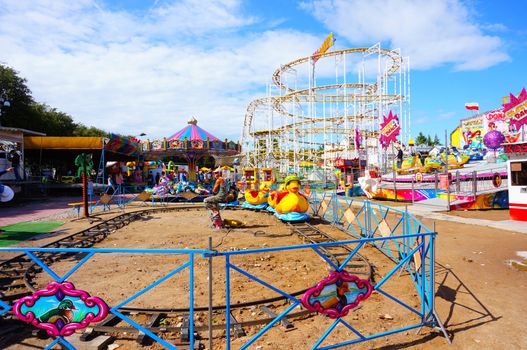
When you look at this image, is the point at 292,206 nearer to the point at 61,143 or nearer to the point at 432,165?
the point at 432,165

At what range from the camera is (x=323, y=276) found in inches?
245

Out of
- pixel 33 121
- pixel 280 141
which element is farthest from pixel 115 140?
pixel 280 141

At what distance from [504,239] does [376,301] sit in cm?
654

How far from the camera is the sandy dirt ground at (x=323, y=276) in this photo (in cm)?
394

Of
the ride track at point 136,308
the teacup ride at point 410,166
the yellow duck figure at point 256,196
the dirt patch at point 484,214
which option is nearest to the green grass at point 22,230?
the ride track at point 136,308

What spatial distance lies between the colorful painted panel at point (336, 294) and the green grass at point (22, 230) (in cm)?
966

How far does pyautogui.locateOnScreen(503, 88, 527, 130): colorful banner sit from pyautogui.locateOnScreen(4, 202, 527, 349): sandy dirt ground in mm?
7096

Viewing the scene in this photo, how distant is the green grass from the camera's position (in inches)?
377

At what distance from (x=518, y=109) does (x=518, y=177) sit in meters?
4.85

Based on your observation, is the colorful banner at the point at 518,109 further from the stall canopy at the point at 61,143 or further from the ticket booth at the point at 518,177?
the stall canopy at the point at 61,143

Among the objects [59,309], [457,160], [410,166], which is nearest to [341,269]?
[59,309]

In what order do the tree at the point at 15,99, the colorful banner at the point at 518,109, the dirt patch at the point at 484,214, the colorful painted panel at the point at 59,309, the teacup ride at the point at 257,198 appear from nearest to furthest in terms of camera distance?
the colorful painted panel at the point at 59,309 → the dirt patch at the point at 484,214 → the colorful banner at the point at 518,109 → the teacup ride at the point at 257,198 → the tree at the point at 15,99

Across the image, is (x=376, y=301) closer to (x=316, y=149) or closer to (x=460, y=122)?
(x=460, y=122)

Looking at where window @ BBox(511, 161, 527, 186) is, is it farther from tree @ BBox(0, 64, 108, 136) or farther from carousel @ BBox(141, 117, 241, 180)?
tree @ BBox(0, 64, 108, 136)
